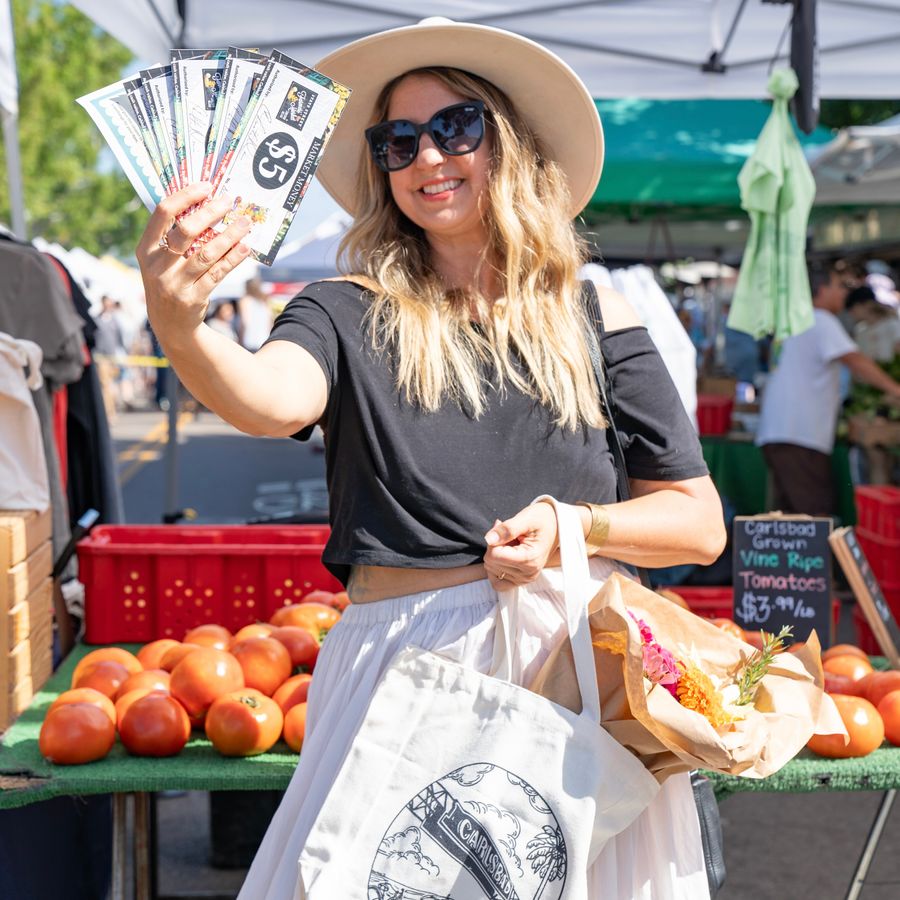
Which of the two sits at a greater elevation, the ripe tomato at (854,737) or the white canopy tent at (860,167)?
the white canopy tent at (860,167)

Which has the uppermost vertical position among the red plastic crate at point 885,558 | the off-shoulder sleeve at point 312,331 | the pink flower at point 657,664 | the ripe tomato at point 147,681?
the off-shoulder sleeve at point 312,331

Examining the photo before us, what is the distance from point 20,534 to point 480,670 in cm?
176

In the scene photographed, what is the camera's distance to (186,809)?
15.4 ft

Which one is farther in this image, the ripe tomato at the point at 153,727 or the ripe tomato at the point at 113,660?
the ripe tomato at the point at 113,660

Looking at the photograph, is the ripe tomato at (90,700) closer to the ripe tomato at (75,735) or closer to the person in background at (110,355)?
the ripe tomato at (75,735)

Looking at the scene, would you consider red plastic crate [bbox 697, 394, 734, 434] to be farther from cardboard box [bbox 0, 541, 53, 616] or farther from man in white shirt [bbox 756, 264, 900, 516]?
cardboard box [bbox 0, 541, 53, 616]

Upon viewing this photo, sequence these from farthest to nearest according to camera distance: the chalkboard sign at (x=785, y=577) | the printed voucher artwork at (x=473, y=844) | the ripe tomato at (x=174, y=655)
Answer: the chalkboard sign at (x=785, y=577), the ripe tomato at (x=174, y=655), the printed voucher artwork at (x=473, y=844)

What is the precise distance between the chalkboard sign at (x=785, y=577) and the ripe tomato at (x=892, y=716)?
2.12 ft

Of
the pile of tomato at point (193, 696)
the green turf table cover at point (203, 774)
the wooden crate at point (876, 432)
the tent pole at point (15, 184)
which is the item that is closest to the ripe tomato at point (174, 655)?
the pile of tomato at point (193, 696)

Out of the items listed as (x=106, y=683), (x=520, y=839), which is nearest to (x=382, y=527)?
(x=520, y=839)

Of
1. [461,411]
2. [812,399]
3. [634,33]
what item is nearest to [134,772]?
[461,411]

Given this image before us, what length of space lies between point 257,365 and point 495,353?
486mm

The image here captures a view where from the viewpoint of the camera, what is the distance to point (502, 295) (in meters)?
2.17

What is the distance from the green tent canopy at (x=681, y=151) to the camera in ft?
24.8
